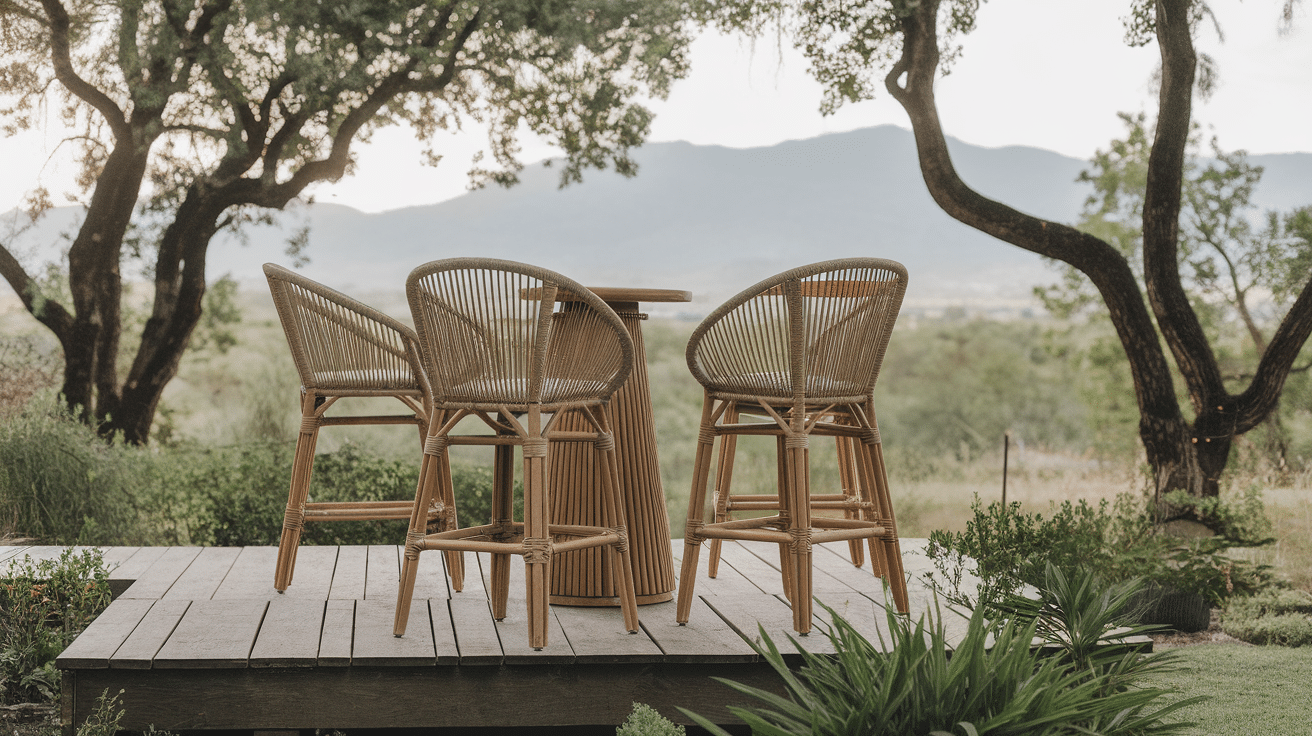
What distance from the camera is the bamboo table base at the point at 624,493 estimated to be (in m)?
3.00

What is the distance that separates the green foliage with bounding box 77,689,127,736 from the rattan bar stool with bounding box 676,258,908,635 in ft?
4.74

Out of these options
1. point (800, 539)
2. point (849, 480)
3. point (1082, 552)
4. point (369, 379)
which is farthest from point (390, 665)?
point (1082, 552)

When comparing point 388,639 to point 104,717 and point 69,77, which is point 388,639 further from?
point 69,77

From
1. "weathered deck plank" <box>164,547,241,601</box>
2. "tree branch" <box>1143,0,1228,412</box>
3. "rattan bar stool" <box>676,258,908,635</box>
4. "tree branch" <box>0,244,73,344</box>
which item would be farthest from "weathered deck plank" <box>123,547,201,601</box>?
"tree branch" <box>1143,0,1228,412</box>

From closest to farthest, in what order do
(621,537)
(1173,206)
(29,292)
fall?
(621,537)
(1173,206)
(29,292)

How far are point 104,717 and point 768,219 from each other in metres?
27.2

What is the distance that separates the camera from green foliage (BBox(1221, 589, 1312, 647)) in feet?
14.3

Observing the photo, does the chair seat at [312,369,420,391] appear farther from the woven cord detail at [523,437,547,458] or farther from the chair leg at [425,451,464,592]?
the woven cord detail at [523,437,547,458]

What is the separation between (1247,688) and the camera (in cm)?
348

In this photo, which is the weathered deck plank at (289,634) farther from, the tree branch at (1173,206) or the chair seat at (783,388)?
the tree branch at (1173,206)

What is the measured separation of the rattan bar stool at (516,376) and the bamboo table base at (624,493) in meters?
0.25

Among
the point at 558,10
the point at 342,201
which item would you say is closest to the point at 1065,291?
the point at 558,10

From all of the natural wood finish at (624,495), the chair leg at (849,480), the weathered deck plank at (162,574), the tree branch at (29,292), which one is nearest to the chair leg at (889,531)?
the natural wood finish at (624,495)

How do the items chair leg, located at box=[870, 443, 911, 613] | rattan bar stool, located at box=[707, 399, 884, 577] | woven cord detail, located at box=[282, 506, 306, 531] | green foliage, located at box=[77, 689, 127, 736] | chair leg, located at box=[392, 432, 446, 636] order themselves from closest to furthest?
green foliage, located at box=[77, 689, 127, 736] < chair leg, located at box=[392, 432, 446, 636] < chair leg, located at box=[870, 443, 911, 613] < woven cord detail, located at box=[282, 506, 306, 531] < rattan bar stool, located at box=[707, 399, 884, 577]
